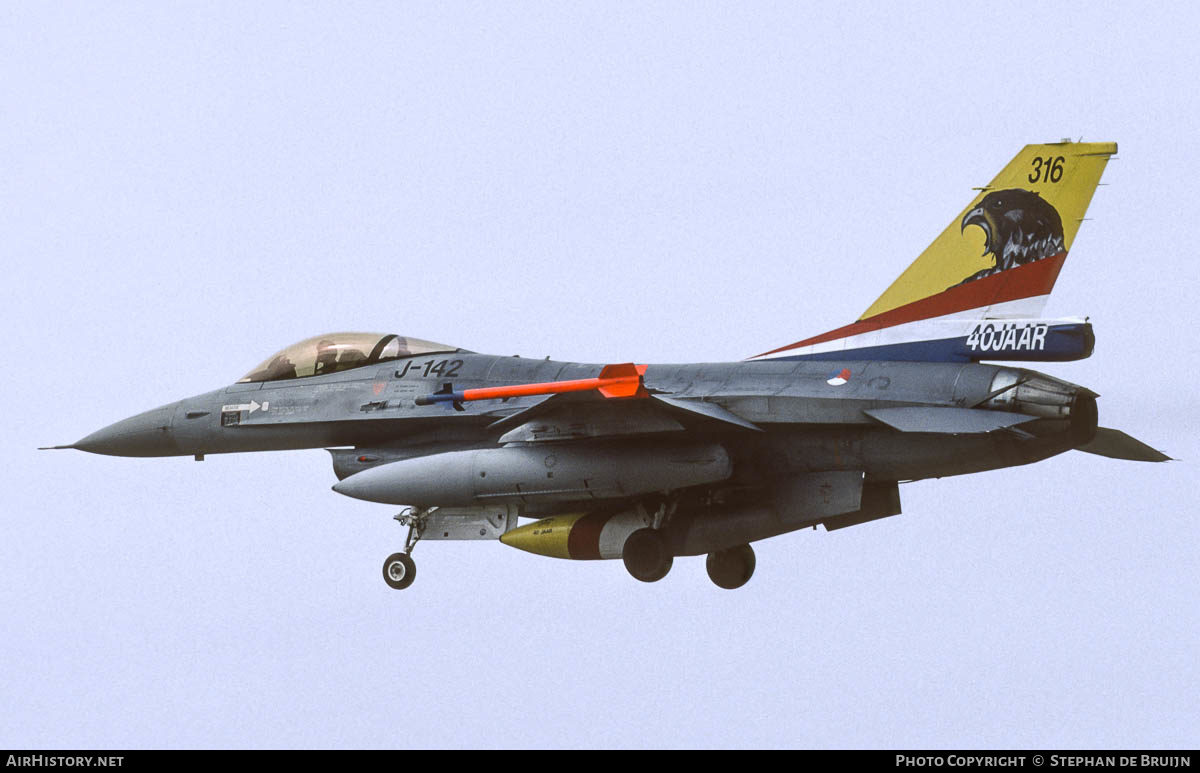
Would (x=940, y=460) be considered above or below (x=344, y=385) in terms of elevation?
below

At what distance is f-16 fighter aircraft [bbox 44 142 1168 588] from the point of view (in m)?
19.3

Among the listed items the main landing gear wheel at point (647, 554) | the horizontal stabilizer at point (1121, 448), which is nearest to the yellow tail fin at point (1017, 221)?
the horizontal stabilizer at point (1121, 448)

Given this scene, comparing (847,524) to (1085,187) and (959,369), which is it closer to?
(959,369)

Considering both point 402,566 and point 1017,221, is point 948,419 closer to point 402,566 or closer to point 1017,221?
point 1017,221

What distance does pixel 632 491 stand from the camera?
66.7 ft

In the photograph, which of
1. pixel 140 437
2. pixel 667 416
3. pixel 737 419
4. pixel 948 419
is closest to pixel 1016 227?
pixel 948 419

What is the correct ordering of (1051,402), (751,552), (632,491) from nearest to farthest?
(1051,402) < (632,491) < (751,552)

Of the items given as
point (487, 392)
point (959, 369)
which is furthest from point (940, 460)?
point (487, 392)

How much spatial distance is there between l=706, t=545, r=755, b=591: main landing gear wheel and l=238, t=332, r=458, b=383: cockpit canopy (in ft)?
11.8

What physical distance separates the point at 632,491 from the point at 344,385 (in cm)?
380

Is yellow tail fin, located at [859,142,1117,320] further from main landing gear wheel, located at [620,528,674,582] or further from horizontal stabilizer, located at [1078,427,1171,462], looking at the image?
main landing gear wheel, located at [620,528,674,582]

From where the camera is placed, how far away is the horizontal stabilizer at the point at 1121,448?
20.7m

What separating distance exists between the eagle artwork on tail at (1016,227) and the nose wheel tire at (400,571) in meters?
6.48

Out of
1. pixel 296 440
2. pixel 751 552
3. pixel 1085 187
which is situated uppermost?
pixel 1085 187
